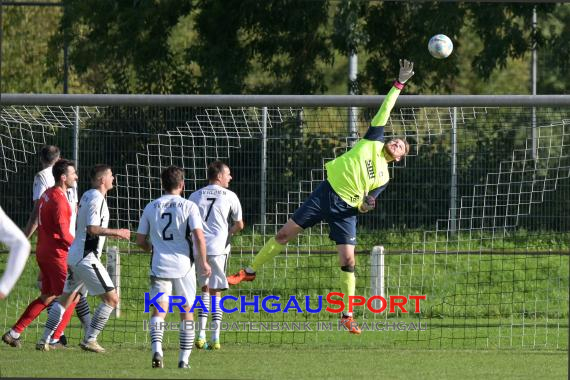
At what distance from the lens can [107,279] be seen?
1148 centimetres

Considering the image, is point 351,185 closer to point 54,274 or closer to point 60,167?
point 60,167

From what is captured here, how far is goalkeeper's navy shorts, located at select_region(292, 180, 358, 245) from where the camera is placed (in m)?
11.6

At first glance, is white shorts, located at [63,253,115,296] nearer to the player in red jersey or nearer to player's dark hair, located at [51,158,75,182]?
the player in red jersey

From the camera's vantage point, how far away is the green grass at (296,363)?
10.3m

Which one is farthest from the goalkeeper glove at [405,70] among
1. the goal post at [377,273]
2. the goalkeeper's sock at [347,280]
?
the goal post at [377,273]

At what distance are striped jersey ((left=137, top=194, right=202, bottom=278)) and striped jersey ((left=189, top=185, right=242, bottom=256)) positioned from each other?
1783 mm

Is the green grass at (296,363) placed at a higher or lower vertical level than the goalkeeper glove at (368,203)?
lower

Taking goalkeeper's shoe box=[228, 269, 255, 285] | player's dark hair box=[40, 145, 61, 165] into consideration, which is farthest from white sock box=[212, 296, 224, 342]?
player's dark hair box=[40, 145, 61, 165]

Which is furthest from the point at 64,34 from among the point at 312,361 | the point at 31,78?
the point at 312,361

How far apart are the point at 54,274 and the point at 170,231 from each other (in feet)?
6.49

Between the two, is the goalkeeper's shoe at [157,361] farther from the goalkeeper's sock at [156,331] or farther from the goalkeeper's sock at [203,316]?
the goalkeeper's sock at [203,316]

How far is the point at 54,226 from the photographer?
458 inches

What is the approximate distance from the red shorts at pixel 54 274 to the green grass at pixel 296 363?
629 mm

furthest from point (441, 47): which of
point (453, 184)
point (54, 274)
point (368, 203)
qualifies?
point (54, 274)
